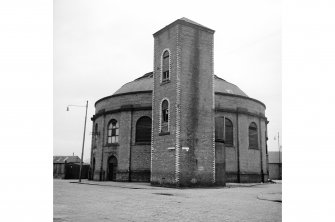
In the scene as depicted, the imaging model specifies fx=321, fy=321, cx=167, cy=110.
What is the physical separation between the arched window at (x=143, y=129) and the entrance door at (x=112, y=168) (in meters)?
3.29

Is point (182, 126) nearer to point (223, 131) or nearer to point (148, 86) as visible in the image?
point (223, 131)

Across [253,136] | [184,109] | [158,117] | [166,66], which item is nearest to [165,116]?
[158,117]

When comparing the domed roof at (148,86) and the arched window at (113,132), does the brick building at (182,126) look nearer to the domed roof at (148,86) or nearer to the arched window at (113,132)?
the arched window at (113,132)

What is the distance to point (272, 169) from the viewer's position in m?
50.5

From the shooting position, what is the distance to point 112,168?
92.3ft

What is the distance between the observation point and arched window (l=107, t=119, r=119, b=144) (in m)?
28.2

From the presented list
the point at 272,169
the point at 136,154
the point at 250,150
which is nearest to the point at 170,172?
the point at 136,154

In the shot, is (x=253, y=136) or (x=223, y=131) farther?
(x=253, y=136)

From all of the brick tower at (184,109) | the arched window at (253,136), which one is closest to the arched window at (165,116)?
the brick tower at (184,109)

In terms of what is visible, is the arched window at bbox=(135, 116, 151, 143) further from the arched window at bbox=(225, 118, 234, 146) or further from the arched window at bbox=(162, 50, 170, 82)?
the arched window at bbox=(225, 118, 234, 146)

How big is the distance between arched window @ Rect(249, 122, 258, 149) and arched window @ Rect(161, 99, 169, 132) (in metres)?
10.6

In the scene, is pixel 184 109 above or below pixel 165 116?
above

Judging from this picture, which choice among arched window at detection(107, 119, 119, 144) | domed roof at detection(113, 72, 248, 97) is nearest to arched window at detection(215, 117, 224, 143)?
domed roof at detection(113, 72, 248, 97)

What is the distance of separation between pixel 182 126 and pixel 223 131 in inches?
183
